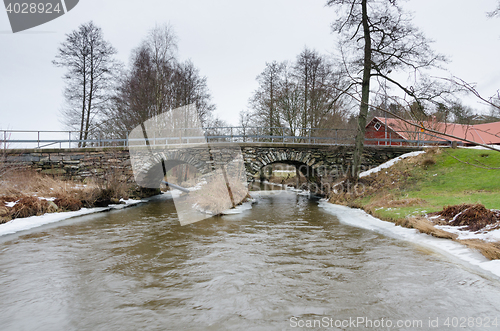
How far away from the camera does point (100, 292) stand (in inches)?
181

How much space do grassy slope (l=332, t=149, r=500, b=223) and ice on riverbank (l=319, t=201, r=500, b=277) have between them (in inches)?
20.3

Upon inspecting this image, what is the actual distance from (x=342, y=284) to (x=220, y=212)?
299 inches

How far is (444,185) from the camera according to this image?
12234 millimetres

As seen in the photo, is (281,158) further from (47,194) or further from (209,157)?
(47,194)

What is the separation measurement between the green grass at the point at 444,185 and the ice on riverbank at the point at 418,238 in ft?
1.88

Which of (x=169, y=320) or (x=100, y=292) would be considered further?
(x=100, y=292)

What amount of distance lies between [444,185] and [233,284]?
1127 centimetres

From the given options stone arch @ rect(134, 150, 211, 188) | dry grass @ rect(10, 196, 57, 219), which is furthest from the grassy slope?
dry grass @ rect(10, 196, 57, 219)

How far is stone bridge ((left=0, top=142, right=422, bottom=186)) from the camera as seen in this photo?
55.9 ft

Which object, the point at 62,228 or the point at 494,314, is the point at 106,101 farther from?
the point at 494,314

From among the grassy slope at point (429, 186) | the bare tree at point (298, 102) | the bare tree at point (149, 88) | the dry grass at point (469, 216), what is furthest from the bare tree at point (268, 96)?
the dry grass at point (469, 216)

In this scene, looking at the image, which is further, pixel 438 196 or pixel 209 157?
pixel 209 157

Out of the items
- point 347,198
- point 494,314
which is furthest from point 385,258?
point 347,198

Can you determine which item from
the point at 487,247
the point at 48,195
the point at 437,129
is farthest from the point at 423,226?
the point at 48,195
